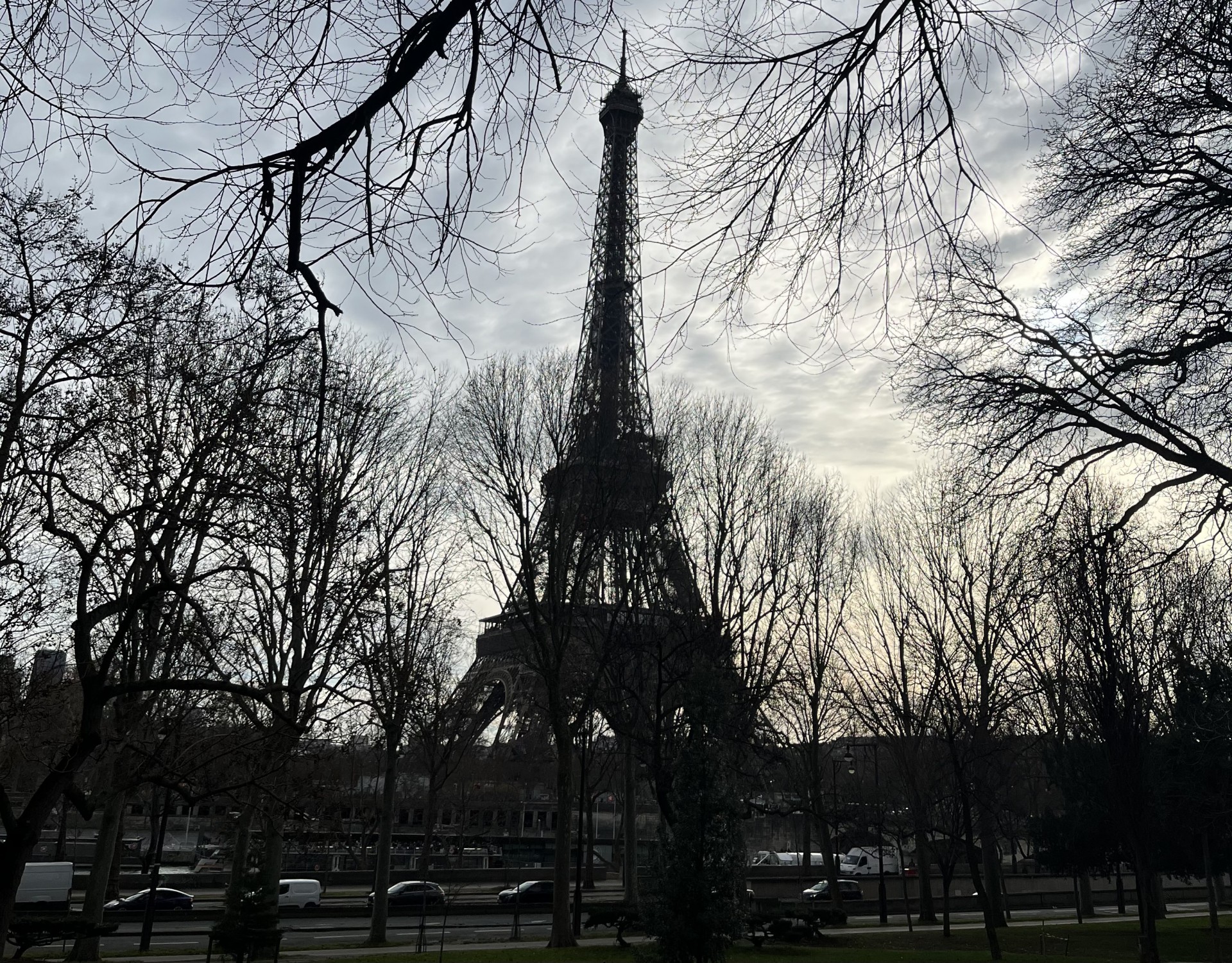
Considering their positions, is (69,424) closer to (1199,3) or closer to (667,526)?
(1199,3)

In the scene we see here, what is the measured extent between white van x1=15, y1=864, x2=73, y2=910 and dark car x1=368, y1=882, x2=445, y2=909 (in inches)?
373

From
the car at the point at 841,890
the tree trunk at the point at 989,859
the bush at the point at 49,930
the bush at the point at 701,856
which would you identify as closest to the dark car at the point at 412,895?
the car at the point at 841,890

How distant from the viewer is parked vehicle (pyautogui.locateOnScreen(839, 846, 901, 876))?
5212cm

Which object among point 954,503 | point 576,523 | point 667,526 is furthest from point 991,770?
point 954,503

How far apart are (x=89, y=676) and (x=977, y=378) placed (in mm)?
10142

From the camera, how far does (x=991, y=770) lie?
4375cm

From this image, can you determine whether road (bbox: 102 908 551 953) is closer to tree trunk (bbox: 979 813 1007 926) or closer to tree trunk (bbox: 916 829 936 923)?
tree trunk (bbox: 916 829 936 923)

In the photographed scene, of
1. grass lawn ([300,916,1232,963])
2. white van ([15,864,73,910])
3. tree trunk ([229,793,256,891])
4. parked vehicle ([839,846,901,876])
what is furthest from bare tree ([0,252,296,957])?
parked vehicle ([839,846,901,876])

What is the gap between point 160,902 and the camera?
30.5 meters

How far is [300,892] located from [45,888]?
7.89m

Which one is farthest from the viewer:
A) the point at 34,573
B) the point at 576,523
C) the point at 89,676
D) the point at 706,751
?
the point at 576,523

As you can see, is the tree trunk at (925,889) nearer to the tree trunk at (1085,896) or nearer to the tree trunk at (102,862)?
the tree trunk at (1085,896)

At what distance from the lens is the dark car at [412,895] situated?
33.8 metres

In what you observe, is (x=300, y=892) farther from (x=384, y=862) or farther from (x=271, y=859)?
(x=271, y=859)
